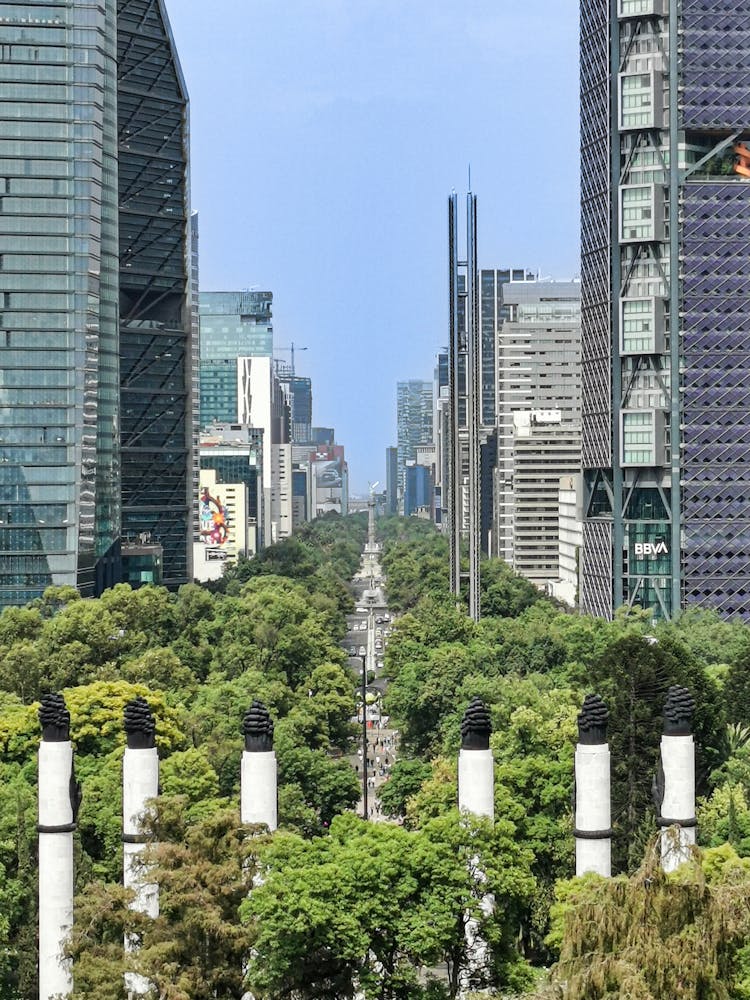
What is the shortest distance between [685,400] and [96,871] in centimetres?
8946

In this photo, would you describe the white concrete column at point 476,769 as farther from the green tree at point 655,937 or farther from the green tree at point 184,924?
the green tree at point 655,937

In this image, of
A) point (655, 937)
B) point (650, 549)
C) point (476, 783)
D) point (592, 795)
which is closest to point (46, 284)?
point (650, 549)

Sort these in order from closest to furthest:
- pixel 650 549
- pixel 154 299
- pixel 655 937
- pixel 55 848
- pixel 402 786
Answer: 1. pixel 655 937
2. pixel 55 848
3. pixel 402 786
4. pixel 650 549
5. pixel 154 299

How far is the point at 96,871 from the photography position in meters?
53.8

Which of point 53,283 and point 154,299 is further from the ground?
point 154,299

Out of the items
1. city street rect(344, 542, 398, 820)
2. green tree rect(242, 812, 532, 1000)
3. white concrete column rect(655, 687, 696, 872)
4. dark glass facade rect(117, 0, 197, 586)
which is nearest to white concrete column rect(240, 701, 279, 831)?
green tree rect(242, 812, 532, 1000)

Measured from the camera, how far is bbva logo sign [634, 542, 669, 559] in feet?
452

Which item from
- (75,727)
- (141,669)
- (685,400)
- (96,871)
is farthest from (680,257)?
(96,871)

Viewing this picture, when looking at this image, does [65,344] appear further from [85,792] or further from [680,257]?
[85,792]

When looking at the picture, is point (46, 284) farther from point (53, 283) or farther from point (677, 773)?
point (677, 773)

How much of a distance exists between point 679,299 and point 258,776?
3741 inches

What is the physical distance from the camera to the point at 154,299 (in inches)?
7771

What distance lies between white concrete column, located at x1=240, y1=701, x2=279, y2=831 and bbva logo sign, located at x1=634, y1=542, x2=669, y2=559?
9493cm

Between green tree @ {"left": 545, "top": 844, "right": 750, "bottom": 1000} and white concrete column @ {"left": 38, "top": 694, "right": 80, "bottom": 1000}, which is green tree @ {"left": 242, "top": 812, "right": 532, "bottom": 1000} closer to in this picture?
green tree @ {"left": 545, "top": 844, "right": 750, "bottom": 1000}
